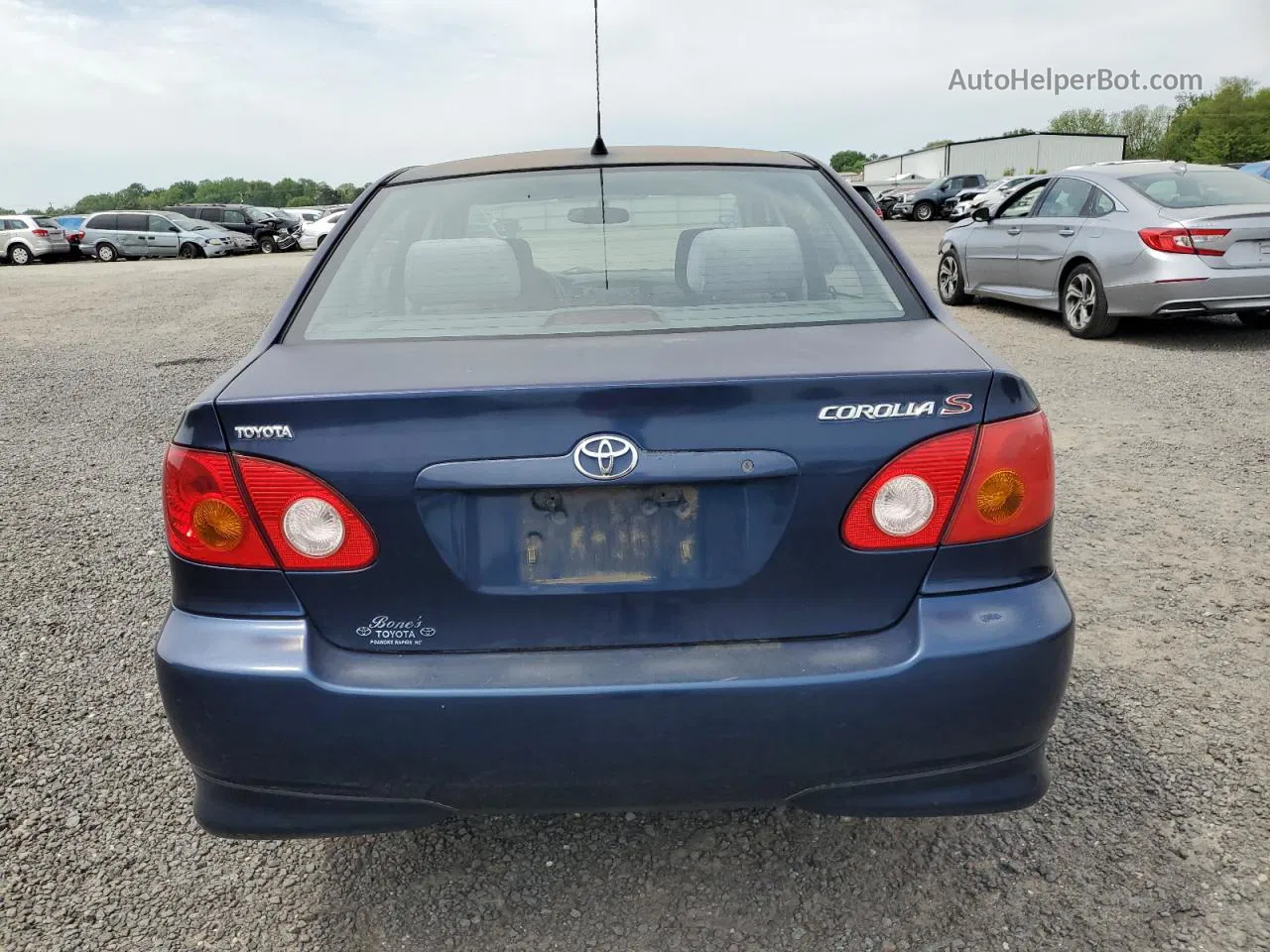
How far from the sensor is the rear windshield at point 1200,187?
8602 millimetres

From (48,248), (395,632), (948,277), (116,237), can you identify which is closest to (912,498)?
(395,632)

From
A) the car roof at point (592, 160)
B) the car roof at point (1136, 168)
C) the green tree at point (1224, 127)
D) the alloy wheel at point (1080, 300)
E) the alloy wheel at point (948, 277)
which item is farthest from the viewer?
the green tree at point (1224, 127)

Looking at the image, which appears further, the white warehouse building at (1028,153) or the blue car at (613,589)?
the white warehouse building at (1028,153)

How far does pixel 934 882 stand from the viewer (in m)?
2.31

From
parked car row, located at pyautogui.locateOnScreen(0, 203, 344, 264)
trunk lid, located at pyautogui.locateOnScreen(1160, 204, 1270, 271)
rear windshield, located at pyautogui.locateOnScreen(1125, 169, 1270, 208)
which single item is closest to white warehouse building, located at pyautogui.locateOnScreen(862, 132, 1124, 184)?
parked car row, located at pyautogui.locateOnScreen(0, 203, 344, 264)

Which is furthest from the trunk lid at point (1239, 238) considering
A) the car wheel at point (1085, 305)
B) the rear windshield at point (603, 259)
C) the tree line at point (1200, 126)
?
the tree line at point (1200, 126)

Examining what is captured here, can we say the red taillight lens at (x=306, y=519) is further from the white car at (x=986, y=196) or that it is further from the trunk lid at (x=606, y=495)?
the white car at (x=986, y=196)

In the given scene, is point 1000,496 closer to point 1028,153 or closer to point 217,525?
point 217,525

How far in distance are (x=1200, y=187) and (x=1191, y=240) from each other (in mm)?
1009

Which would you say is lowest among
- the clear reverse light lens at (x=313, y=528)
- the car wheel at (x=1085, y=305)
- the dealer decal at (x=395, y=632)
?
the car wheel at (x=1085, y=305)

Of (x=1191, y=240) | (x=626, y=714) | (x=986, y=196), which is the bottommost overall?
(x=626, y=714)

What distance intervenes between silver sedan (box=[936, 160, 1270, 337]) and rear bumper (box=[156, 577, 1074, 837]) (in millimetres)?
7458

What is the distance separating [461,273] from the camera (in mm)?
2553

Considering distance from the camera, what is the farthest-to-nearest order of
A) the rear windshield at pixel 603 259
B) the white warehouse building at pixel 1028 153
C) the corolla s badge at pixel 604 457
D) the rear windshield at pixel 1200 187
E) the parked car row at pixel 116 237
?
the white warehouse building at pixel 1028 153 → the parked car row at pixel 116 237 → the rear windshield at pixel 1200 187 → the rear windshield at pixel 603 259 → the corolla s badge at pixel 604 457
